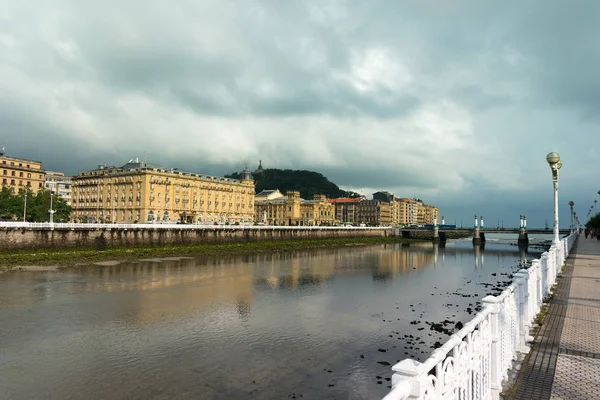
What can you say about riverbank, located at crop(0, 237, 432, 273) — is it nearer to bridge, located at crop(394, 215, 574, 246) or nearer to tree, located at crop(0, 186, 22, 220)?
tree, located at crop(0, 186, 22, 220)

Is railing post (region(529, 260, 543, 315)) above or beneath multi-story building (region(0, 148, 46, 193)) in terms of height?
beneath

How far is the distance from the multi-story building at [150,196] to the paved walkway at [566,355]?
9792 centimetres

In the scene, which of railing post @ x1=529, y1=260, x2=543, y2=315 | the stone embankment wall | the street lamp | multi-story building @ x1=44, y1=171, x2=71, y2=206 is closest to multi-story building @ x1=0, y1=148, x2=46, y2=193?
multi-story building @ x1=44, y1=171, x2=71, y2=206

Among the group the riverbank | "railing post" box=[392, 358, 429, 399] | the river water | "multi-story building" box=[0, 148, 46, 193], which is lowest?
the river water

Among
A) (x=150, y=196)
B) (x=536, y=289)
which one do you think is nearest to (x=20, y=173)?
(x=150, y=196)

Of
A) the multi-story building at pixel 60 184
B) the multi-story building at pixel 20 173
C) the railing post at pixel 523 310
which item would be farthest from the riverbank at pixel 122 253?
the multi-story building at pixel 60 184

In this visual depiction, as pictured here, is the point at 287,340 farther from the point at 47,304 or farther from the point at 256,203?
the point at 256,203

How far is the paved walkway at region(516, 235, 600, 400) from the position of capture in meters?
7.80

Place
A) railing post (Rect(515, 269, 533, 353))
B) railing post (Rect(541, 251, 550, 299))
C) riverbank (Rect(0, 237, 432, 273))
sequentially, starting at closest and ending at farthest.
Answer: railing post (Rect(515, 269, 533, 353)) < railing post (Rect(541, 251, 550, 299)) < riverbank (Rect(0, 237, 432, 273))

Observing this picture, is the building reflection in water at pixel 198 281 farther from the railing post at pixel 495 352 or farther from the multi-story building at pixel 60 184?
the multi-story building at pixel 60 184

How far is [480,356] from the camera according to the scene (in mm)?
7004

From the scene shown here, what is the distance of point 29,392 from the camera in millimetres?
14609

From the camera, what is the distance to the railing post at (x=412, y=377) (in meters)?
4.50

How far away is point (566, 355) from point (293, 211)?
163695mm
